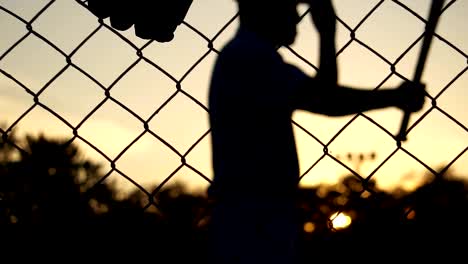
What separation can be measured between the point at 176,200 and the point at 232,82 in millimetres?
38865

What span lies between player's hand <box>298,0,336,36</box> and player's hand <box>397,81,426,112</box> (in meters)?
0.31

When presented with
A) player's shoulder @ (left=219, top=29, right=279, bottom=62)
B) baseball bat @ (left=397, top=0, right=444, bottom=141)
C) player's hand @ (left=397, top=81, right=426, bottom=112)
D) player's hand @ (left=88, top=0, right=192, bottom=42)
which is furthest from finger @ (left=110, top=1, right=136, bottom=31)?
baseball bat @ (left=397, top=0, right=444, bottom=141)

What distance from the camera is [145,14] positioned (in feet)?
5.32

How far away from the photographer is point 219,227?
6.52ft

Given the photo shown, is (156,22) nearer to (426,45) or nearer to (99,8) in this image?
(99,8)

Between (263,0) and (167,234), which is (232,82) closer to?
(263,0)

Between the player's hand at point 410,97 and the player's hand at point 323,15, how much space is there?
0.31 meters

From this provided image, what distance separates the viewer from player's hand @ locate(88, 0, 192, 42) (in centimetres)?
161

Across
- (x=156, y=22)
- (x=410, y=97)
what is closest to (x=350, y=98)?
(x=410, y=97)

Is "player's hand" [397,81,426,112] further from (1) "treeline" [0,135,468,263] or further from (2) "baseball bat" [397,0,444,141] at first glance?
(1) "treeline" [0,135,468,263]

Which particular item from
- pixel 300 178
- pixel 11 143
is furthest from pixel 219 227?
pixel 11 143

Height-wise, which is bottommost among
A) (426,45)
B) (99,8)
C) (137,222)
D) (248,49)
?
(99,8)

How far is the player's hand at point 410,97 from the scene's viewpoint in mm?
2037

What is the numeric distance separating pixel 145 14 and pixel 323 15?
609mm
